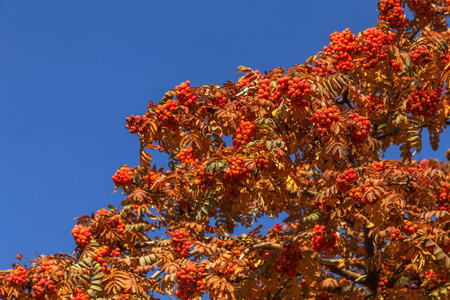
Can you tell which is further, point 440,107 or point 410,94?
point 410,94

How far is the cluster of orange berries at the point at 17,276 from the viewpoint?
6.87m

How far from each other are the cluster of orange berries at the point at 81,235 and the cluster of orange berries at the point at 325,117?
3659mm

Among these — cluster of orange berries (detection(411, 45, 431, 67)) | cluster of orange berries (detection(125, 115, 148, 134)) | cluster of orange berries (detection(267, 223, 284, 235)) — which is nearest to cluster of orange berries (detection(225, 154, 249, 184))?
cluster of orange berries (detection(125, 115, 148, 134))

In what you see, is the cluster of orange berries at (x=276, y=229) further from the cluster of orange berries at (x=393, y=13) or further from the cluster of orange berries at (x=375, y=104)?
the cluster of orange berries at (x=393, y=13)

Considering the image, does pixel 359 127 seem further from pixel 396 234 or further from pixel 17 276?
pixel 17 276

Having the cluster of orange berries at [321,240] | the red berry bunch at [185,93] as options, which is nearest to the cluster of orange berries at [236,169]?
the red berry bunch at [185,93]

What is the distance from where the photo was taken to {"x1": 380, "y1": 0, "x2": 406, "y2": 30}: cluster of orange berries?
9.12 meters

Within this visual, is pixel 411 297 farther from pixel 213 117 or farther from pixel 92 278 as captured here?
pixel 92 278

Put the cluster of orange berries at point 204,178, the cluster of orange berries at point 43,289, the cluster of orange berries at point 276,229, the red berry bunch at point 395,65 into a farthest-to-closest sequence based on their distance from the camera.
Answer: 1. the cluster of orange berries at point 276,229
2. the red berry bunch at point 395,65
3. the cluster of orange berries at point 43,289
4. the cluster of orange berries at point 204,178

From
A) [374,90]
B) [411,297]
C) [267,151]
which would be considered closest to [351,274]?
[411,297]

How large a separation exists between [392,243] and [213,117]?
99.3 inches

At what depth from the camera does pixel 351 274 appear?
28.9 ft

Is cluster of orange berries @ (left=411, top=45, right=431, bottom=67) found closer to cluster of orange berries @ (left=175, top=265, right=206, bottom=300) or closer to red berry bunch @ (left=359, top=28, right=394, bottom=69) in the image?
red berry bunch @ (left=359, top=28, right=394, bottom=69)

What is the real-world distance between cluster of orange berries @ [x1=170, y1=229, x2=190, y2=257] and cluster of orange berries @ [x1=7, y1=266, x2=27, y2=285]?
198 centimetres
